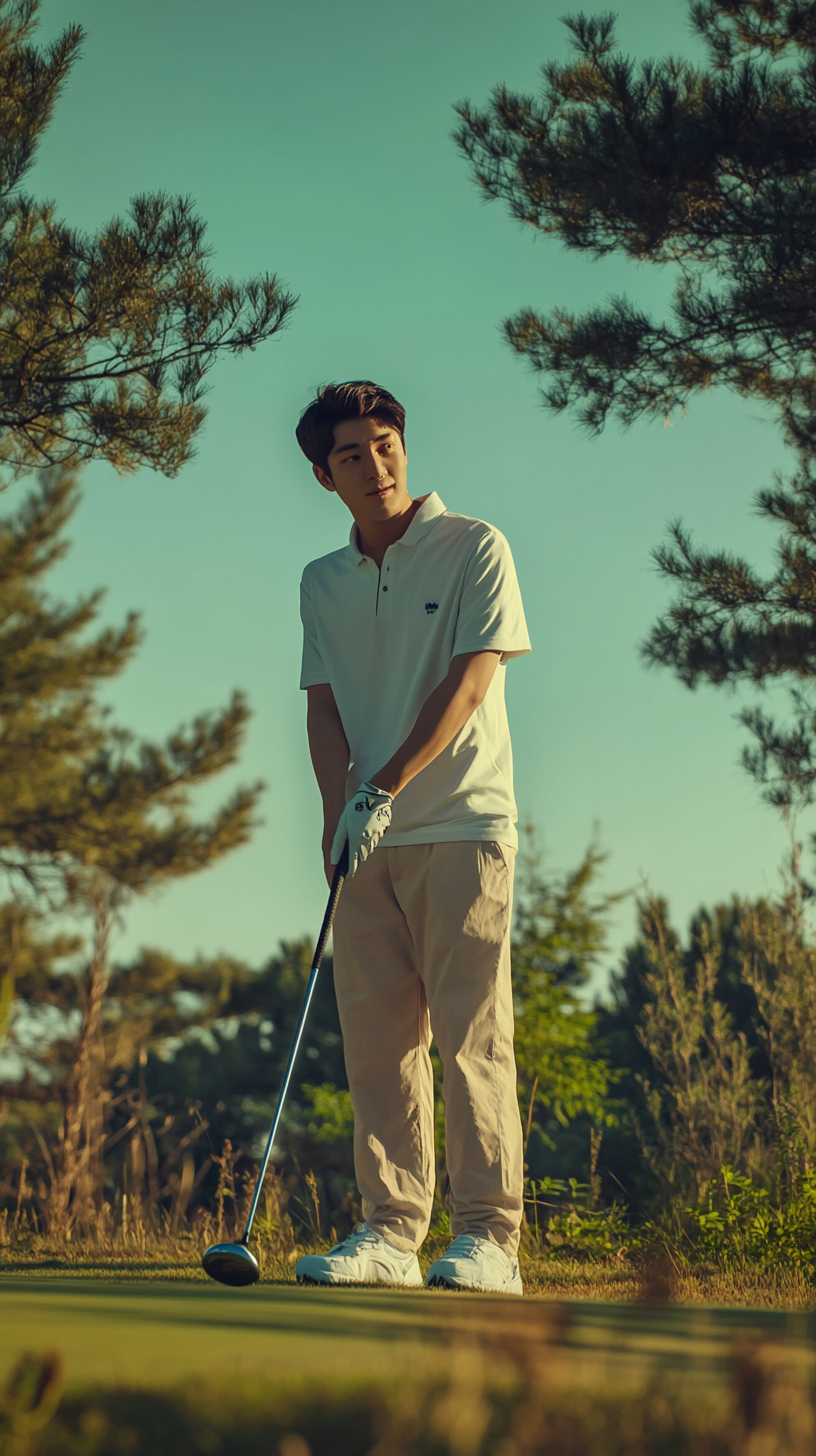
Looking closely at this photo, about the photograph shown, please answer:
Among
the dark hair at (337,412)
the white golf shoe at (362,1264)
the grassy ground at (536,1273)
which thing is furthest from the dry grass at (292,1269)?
the dark hair at (337,412)

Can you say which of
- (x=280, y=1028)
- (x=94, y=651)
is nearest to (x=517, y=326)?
(x=94, y=651)

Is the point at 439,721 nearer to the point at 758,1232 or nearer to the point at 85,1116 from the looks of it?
the point at 758,1232

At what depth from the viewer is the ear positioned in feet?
10.4

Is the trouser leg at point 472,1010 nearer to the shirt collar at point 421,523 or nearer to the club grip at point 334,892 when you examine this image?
the club grip at point 334,892

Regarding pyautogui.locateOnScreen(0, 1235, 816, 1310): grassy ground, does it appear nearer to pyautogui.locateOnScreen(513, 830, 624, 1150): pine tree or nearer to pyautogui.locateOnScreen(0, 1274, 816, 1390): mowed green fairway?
pyautogui.locateOnScreen(0, 1274, 816, 1390): mowed green fairway

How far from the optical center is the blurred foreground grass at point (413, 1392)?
108 centimetres

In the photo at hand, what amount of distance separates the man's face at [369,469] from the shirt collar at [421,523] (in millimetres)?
54

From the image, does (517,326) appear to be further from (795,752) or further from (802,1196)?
(802,1196)

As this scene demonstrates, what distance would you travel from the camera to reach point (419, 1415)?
110cm

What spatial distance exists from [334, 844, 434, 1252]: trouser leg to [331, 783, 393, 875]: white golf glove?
0.14 metres

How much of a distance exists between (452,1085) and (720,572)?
410cm

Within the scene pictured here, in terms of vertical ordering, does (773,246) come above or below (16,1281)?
above

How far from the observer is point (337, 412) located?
3.08m

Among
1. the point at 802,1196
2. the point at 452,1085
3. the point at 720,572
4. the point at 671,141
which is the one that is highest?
the point at 671,141
